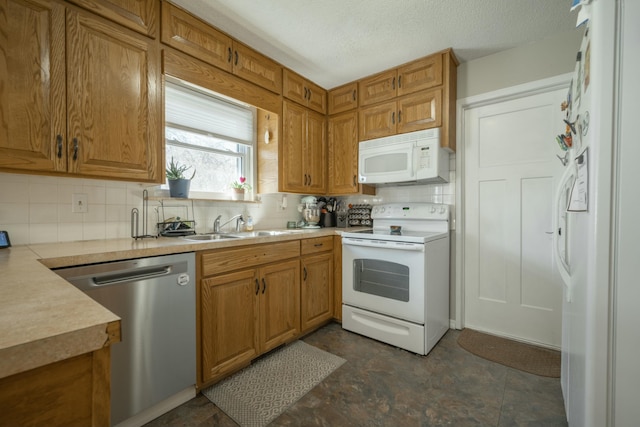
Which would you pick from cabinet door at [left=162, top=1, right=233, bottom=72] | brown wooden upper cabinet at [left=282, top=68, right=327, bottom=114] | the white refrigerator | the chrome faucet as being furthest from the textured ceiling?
the chrome faucet

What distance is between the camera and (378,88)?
8.91 ft

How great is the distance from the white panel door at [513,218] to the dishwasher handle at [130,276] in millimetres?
2447

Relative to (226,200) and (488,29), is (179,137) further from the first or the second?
(488,29)

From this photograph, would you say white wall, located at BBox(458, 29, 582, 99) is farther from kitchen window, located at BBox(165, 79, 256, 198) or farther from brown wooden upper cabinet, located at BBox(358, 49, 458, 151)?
kitchen window, located at BBox(165, 79, 256, 198)

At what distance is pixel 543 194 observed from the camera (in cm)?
223

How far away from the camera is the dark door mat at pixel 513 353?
6.32ft

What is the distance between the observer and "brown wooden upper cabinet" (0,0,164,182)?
1.27 metres

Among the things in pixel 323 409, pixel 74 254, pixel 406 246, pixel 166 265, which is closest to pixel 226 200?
pixel 166 265

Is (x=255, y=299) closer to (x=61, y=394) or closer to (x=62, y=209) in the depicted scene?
(x=62, y=209)

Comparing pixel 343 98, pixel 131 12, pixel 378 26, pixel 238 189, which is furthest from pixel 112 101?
pixel 343 98

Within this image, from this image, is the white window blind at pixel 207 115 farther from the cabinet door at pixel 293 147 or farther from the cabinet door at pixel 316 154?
the cabinet door at pixel 316 154

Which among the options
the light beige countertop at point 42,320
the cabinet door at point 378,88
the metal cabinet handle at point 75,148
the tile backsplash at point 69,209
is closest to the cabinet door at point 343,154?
the cabinet door at point 378,88

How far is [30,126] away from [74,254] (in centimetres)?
68

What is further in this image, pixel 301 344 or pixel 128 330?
pixel 301 344
